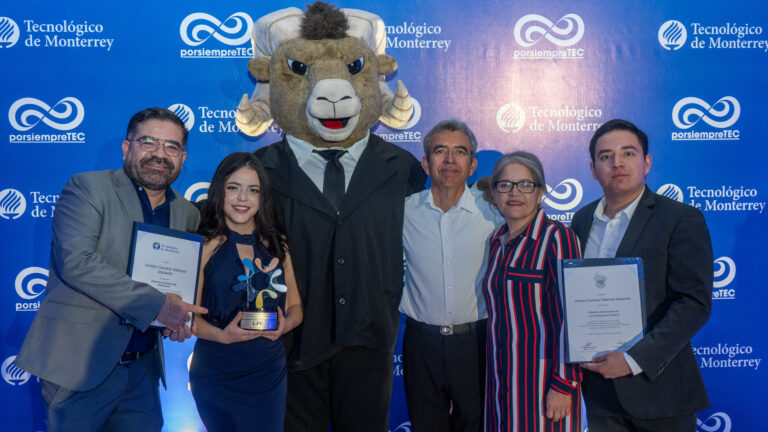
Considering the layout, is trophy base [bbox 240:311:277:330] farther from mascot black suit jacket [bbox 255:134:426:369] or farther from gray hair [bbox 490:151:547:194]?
gray hair [bbox 490:151:547:194]

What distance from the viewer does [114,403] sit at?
2.17m

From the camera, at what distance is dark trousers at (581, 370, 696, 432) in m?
2.05

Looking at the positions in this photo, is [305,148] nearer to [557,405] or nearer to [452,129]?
[452,129]

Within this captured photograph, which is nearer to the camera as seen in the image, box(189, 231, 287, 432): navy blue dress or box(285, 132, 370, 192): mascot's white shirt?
box(189, 231, 287, 432): navy blue dress

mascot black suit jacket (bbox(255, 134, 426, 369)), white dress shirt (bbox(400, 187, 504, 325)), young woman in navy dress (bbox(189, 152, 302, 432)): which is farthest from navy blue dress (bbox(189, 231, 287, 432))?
white dress shirt (bbox(400, 187, 504, 325))

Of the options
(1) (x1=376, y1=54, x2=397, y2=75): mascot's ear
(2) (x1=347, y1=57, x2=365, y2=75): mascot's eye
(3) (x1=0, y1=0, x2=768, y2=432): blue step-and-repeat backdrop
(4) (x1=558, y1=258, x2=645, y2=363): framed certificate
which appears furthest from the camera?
(3) (x1=0, y1=0, x2=768, y2=432): blue step-and-repeat backdrop

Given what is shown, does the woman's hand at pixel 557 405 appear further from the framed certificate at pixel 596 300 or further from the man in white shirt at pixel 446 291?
the man in white shirt at pixel 446 291

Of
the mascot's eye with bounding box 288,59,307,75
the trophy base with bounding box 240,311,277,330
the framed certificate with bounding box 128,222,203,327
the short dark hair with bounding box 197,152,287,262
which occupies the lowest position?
the trophy base with bounding box 240,311,277,330

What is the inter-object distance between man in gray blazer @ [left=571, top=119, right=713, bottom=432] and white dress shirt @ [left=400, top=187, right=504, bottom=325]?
1.93 ft

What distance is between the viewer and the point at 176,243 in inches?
82.6

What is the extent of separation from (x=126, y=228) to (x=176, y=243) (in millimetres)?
266

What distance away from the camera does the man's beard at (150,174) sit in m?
2.20

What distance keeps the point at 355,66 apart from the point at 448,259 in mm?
1113

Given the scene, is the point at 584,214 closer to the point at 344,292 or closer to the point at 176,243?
the point at 344,292
